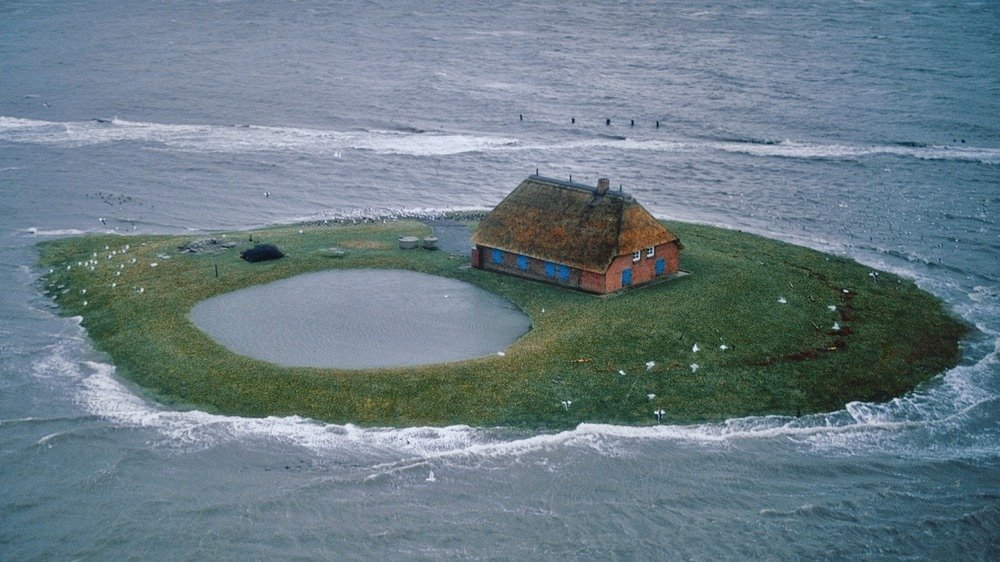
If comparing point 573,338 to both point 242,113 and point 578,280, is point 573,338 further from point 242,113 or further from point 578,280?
point 242,113

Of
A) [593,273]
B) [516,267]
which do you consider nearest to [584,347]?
[593,273]

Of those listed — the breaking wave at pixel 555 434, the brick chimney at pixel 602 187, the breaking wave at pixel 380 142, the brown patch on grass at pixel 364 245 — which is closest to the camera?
the breaking wave at pixel 555 434

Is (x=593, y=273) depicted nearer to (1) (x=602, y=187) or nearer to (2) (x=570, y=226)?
(2) (x=570, y=226)

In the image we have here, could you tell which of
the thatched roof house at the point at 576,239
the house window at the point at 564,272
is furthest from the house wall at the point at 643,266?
the house window at the point at 564,272

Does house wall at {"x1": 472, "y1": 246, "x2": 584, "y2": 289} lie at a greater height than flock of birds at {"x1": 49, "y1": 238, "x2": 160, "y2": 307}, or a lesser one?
greater

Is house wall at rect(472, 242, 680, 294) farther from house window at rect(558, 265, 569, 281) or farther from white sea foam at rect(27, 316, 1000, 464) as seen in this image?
white sea foam at rect(27, 316, 1000, 464)

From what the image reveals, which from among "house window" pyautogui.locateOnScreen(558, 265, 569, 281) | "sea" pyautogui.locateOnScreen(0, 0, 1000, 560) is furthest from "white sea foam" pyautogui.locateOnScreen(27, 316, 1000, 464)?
"house window" pyautogui.locateOnScreen(558, 265, 569, 281)

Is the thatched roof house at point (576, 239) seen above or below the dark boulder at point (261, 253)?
above

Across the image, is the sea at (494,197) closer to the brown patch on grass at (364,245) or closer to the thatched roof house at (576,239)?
the brown patch on grass at (364,245)
